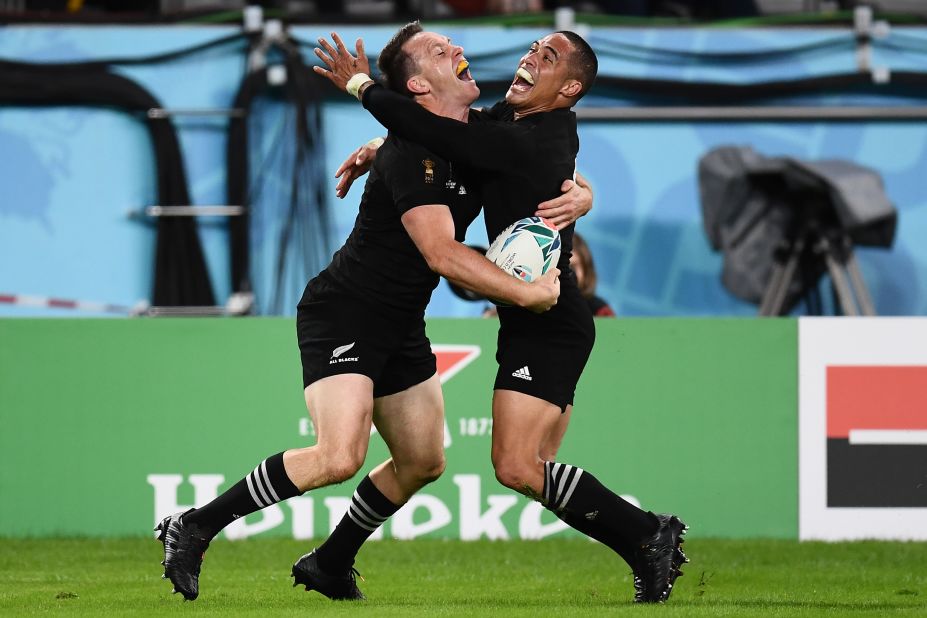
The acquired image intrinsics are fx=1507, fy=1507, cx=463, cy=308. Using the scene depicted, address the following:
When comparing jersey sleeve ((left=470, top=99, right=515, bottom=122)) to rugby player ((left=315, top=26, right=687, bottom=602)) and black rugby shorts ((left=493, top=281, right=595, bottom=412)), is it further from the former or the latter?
black rugby shorts ((left=493, top=281, right=595, bottom=412))

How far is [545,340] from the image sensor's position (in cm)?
577

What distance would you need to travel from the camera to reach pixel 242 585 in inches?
262

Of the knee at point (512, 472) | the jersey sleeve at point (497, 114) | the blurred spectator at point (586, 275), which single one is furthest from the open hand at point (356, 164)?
the blurred spectator at point (586, 275)

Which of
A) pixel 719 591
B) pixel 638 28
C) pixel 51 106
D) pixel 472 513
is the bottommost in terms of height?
pixel 472 513

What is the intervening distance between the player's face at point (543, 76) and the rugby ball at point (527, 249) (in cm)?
48

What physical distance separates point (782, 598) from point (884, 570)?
4.94 feet

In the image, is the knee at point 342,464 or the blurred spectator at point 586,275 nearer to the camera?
the knee at point 342,464

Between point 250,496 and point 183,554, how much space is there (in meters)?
0.33

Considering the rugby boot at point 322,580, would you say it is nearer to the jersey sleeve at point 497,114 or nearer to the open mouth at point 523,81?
the jersey sleeve at point 497,114

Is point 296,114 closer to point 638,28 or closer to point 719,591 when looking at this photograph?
point 638,28

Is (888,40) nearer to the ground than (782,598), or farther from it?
farther from it

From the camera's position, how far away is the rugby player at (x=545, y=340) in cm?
567

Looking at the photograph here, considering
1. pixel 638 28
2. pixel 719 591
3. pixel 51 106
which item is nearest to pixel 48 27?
pixel 51 106

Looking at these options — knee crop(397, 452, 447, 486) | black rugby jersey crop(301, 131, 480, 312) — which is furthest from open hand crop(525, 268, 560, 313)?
knee crop(397, 452, 447, 486)
